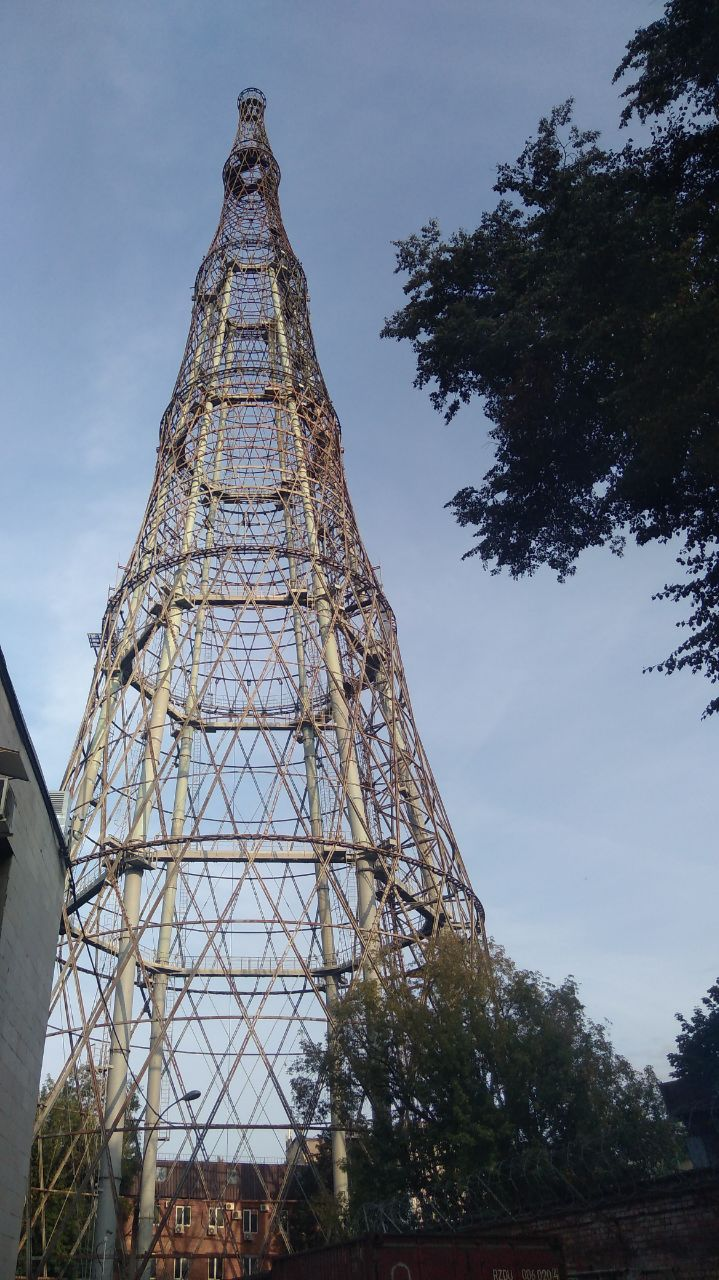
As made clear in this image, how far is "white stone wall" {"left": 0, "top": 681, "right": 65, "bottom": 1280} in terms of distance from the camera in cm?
1521

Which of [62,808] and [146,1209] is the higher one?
[62,808]

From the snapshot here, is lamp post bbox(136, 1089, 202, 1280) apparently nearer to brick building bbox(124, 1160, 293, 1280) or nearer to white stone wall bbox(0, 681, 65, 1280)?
brick building bbox(124, 1160, 293, 1280)

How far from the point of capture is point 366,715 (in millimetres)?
28328

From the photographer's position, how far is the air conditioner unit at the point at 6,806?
43.2 feet

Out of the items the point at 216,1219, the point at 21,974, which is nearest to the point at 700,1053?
the point at 216,1219

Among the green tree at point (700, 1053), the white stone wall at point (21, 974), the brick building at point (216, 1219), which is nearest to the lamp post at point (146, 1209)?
the brick building at point (216, 1219)

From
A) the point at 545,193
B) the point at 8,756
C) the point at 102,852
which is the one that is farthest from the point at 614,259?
the point at 102,852

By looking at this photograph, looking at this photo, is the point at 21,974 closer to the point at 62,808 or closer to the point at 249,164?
the point at 62,808

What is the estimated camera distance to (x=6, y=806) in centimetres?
1330

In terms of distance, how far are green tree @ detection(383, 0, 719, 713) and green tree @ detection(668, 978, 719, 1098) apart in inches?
1328

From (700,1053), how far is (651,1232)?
108ft

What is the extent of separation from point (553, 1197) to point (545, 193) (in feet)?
54.6

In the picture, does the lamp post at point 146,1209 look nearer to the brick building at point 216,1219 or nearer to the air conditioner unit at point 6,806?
the brick building at point 216,1219

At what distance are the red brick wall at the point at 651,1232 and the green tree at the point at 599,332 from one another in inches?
290
